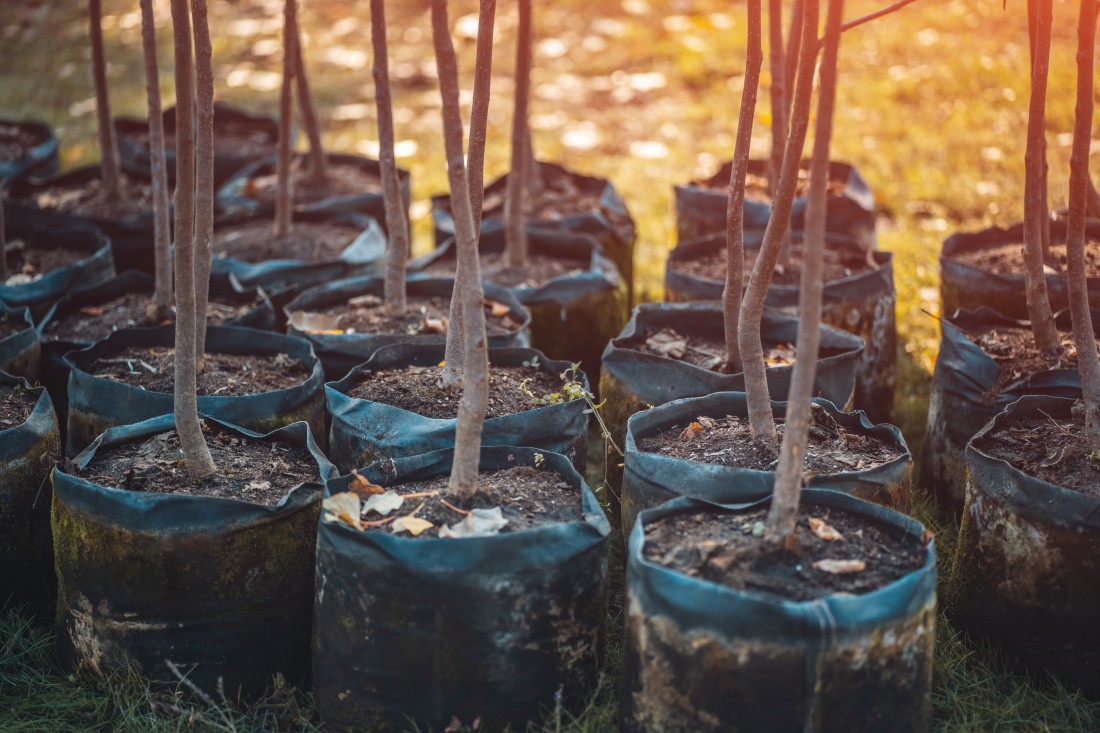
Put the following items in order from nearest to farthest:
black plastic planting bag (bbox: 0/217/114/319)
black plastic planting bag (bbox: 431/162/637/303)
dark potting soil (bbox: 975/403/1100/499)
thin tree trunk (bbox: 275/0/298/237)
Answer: dark potting soil (bbox: 975/403/1100/499) < black plastic planting bag (bbox: 0/217/114/319) < thin tree trunk (bbox: 275/0/298/237) < black plastic planting bag (bbox: 431/162/637/303)

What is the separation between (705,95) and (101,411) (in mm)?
5938

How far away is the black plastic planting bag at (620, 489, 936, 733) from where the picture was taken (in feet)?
5.32

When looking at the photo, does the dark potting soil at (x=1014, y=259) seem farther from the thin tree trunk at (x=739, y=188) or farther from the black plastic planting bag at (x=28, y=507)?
the black plastic planting bag at (x=28, y=507)

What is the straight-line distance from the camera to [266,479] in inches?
87.3

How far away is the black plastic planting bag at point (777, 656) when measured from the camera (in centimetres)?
162

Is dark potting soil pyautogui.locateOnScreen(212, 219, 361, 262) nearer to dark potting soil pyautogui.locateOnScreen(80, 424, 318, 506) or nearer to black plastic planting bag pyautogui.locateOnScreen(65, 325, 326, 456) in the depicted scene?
black plastic planting bag pyautogui.locateOnScreen(65, 325, 326, 456)

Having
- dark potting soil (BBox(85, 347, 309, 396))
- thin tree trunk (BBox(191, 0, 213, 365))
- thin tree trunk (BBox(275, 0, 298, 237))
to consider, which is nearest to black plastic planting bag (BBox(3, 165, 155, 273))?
thin tree trunk (BBox(275, 0, 298, 237))

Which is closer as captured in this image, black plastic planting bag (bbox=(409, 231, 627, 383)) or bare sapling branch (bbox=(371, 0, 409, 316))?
bare sapling branch (bbox=(371, 0, 409, 316))

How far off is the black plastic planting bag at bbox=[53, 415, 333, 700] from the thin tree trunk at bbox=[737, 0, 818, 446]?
0.95m

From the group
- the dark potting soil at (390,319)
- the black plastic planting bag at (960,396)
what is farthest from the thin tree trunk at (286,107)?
the black plastic planting bag at (960,396)

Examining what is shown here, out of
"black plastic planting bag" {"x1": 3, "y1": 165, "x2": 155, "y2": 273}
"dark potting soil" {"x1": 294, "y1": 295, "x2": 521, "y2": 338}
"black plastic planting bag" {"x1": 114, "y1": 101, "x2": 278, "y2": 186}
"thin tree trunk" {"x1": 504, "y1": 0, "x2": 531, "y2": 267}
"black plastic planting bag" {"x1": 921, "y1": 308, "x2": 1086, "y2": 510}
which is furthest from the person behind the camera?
"black plastic planting bag" {"x1": 114, "y1": 101, "x2": 278, "y2": 186}

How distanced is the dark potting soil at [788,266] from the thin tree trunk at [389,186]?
0.94 metres

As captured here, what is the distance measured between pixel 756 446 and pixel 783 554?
0.46 m

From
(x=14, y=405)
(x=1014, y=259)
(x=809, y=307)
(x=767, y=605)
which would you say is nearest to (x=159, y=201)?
(x=14, y=405)
